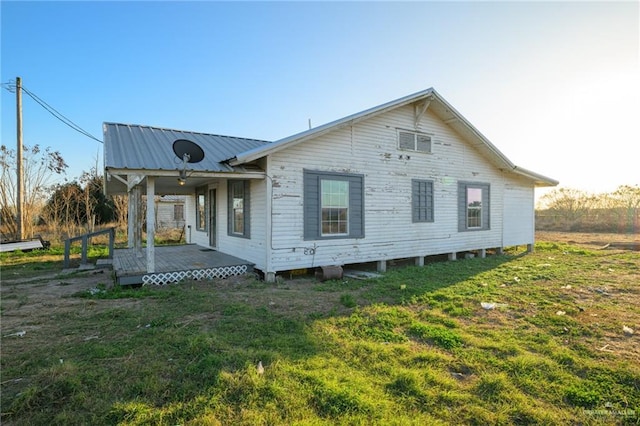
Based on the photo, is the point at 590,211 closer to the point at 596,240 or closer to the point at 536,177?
the point at 596,240

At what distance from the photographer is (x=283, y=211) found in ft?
26.8

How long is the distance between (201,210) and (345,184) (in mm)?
7003

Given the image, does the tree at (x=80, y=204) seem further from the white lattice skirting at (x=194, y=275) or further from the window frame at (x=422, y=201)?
the window frame at (x=422, y=201)

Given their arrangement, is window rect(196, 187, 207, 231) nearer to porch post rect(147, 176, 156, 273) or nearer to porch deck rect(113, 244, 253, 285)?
porch deck rect(113, 244, 253, 285)

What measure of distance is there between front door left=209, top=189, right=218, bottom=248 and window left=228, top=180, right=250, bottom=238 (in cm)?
165

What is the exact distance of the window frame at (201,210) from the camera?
12.6m

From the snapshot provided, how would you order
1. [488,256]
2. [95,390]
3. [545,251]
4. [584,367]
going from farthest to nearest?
1. [545,251]
2. [488,256]
3. [584,367]
4. [95,390]

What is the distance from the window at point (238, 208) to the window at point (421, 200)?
5.22 metres

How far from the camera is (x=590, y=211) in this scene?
89.5 feet

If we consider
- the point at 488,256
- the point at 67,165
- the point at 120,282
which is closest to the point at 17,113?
the point at 67,165

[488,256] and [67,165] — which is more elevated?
[67,165]

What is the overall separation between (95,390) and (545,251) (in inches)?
643

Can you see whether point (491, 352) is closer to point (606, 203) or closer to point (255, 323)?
point (255, 323)

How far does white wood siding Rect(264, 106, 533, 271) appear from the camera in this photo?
8258 millimetres
